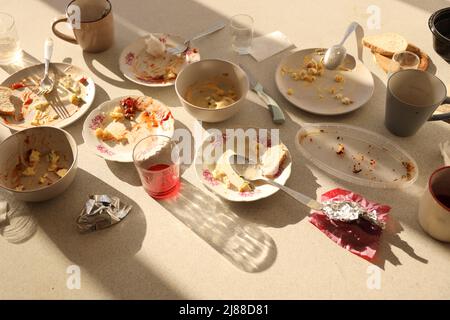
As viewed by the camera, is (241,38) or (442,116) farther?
(241,38)

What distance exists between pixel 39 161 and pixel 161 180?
31 centimetres

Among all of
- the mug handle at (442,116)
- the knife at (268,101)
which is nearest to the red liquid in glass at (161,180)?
the knife at (268,101)

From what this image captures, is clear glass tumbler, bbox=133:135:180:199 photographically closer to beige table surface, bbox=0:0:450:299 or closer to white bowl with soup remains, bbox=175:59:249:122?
beige table surface, bbox=0:0:450:299

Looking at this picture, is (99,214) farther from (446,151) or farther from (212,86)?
(446,151)

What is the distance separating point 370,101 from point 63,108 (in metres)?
0.85

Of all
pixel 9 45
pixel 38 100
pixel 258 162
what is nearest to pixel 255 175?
pixel 258 162

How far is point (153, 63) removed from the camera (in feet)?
4.11

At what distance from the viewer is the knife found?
1104 mm

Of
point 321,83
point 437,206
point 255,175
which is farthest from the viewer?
point 321,83

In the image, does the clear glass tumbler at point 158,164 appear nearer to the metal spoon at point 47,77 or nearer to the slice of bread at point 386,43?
Answer: the metal spoon at point 47,77

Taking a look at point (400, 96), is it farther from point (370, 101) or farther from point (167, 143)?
point (167, 143)

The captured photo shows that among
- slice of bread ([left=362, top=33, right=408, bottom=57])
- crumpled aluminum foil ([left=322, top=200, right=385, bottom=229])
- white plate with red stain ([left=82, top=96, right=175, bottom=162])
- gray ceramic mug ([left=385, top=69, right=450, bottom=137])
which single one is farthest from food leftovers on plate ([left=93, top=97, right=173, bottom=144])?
slice of bread ([left=362, top=33, right=408, bottom=57])

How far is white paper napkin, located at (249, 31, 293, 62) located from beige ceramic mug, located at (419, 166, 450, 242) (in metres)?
0.63

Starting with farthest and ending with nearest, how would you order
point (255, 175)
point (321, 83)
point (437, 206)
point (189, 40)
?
1. point (189, 40)
2. point (321, 83)
3. point (255, 175)
4. point (437, 206)
